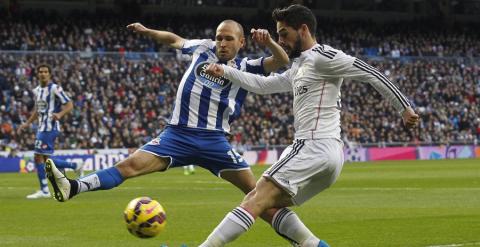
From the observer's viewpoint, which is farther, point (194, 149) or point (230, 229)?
point (194, 149)

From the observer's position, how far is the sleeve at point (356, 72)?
25.2ft

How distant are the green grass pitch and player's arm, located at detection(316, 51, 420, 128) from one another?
3.11 m

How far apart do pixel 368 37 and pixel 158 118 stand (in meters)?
22.5

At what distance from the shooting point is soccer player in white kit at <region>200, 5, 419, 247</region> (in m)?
7.83

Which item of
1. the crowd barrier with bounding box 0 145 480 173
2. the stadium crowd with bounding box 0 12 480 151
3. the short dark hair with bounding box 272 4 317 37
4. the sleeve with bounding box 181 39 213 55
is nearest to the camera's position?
the short dark hair with bounding box 272 4 317 37

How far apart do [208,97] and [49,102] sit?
31.4 feet

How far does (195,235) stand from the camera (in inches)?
468

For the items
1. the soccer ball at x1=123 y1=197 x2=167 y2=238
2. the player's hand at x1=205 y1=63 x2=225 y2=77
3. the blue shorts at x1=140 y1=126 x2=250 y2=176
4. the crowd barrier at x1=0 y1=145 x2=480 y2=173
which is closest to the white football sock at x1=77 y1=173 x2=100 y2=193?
the blue shorts at x1=140 y1=126 x2=250 y2=176

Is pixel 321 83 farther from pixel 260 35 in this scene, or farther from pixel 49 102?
pixel 49 102

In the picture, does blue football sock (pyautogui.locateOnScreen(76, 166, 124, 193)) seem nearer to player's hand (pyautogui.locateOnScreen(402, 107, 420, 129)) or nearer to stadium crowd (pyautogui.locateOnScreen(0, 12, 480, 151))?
player's hand (pyautogui.locateOnScreen(402, 107, 420, 129))

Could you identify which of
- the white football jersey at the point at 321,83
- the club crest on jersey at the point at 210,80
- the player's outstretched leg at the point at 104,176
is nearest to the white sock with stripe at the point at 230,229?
the white football jersey at the point at 321,83

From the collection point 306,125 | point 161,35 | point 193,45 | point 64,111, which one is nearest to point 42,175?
point 64,111

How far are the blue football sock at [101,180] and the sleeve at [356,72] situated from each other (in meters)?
2.87

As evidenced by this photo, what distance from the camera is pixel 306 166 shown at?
7906 mm
